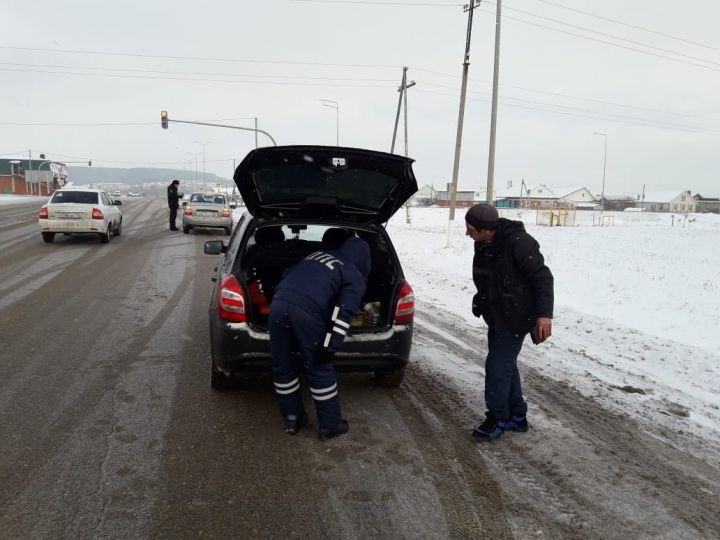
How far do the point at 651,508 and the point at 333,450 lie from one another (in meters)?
1.95

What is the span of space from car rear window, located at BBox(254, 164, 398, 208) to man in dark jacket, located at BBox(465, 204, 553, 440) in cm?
108

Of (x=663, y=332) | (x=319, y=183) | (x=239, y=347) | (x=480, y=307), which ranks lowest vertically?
(x=663, y=332)

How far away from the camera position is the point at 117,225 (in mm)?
15641

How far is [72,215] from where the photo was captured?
13414 mm

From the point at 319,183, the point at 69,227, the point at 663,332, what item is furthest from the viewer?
the point at 69,227

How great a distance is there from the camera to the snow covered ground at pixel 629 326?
4.57m

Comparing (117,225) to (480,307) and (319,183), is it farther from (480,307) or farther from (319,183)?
(480,307)

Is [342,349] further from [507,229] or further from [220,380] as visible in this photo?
[507,229]

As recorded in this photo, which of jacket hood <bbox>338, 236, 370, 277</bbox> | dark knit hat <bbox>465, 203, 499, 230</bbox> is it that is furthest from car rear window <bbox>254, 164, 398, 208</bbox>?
dark knit hat <bbox>465, 203, 499, 230</bbox>

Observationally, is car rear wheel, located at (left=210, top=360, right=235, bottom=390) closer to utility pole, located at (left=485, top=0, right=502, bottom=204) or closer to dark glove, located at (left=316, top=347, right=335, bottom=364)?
dark glove, located at (left=316, top=347, right=335, bottom=364)

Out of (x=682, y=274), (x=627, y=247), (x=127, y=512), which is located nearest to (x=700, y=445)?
(x=127, y=512)

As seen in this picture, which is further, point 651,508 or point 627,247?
point 627,247

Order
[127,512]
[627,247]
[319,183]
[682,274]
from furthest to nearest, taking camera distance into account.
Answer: [627,247], [682,274], [319,183], [127,512]

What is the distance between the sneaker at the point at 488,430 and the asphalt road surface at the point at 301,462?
0.11 metres
